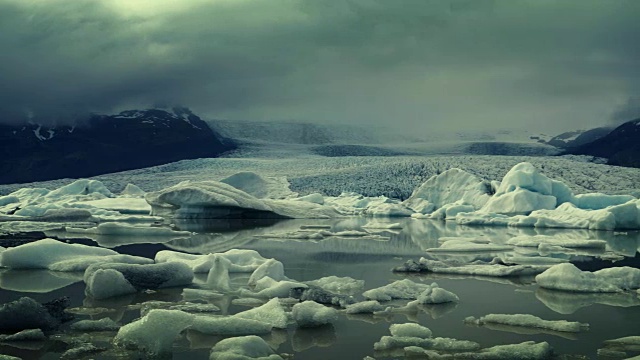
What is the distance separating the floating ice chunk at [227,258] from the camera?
8.14m

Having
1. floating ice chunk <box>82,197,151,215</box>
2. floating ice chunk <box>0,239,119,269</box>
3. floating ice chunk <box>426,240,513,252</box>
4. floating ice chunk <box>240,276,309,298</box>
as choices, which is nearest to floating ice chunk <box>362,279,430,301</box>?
floating ice chunk <box>240,276,309,298</box>

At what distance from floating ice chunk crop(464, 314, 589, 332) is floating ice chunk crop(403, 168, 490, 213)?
19758 mm

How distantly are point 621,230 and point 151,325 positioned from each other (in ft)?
56.8

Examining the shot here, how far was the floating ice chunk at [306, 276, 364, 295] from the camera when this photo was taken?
6852 mm

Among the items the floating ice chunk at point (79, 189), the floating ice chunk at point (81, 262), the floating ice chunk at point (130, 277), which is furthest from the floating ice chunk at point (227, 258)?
the floating ice chunk at point (79, 189)

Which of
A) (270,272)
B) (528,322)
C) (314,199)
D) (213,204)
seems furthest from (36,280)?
(314,199)

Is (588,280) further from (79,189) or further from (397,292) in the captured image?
(79,189)

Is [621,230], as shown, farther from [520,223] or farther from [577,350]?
[577,350]

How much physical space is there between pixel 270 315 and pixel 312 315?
1.11ft

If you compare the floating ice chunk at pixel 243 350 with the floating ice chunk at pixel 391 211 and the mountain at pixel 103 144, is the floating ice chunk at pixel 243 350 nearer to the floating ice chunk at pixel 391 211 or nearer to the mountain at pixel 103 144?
the floating ice chunk at pixel 391 211

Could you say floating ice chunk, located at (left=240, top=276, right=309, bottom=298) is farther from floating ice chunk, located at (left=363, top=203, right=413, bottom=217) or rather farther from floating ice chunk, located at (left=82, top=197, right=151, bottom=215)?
floating ice chunk, located at (left=363, top=203, right=413, bottom=217)

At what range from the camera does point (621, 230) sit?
60.2 ft

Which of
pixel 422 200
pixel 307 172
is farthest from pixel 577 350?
pixel 307 172

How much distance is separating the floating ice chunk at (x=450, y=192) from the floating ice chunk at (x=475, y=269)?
53.6 ft
